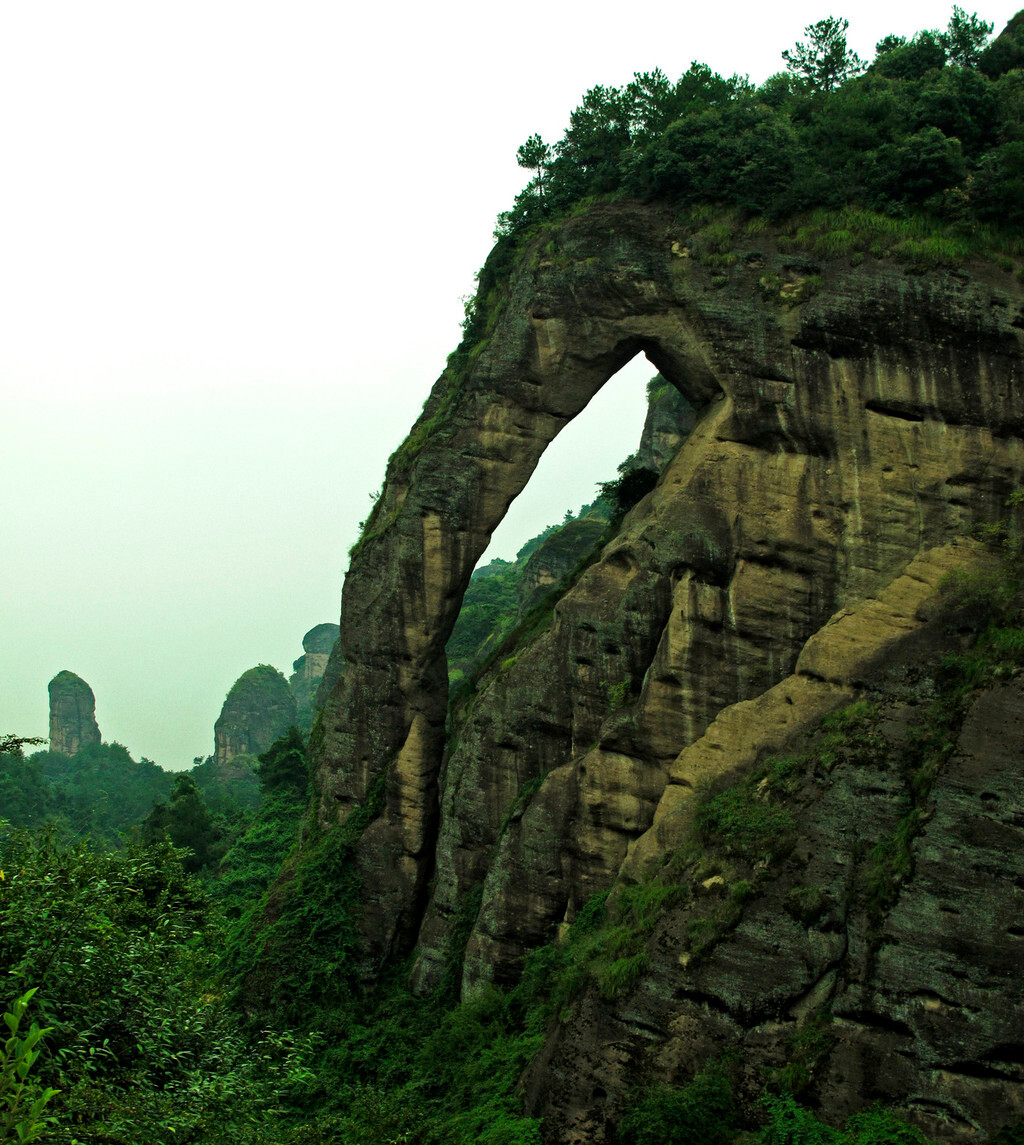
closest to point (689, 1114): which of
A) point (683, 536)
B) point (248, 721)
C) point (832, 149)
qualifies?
point (683, 536)

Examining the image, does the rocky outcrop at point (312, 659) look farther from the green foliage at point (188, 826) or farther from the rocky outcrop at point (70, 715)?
the green foliage at point (188, 826)

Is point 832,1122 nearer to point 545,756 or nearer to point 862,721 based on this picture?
point 862,721

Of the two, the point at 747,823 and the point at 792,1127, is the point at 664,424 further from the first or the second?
the point at 792,1127

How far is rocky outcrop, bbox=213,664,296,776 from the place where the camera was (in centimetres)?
9938

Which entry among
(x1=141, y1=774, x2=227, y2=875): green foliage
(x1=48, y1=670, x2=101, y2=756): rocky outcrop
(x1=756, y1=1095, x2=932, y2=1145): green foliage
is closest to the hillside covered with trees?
(x1=756, y1=1095, x2=932, y2=1145): green foliage

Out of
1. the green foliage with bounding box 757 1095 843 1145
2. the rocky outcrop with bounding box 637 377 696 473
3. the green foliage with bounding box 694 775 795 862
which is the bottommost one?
the green foliage with bounding box 757 1095 843 1145

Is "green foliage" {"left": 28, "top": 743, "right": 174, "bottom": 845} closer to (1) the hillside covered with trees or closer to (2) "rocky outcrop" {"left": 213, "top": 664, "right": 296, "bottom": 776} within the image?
(2) "rocky outcrop" {"left": 213, "top": 664, "right": 296, "bottom": 776}

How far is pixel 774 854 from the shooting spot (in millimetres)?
16500

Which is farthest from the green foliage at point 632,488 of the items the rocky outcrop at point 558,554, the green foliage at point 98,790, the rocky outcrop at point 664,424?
the green foliage at point 98,790

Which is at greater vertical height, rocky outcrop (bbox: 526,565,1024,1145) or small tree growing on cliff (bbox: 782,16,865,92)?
small tree growing on cliff (bbox: 782,16,865,92)

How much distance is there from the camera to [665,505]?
72.8 feet

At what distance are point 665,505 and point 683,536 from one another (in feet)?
2.85

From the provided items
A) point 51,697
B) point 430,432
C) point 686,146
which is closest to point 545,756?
point 430,432

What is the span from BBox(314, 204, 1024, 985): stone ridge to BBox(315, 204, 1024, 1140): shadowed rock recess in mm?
49
